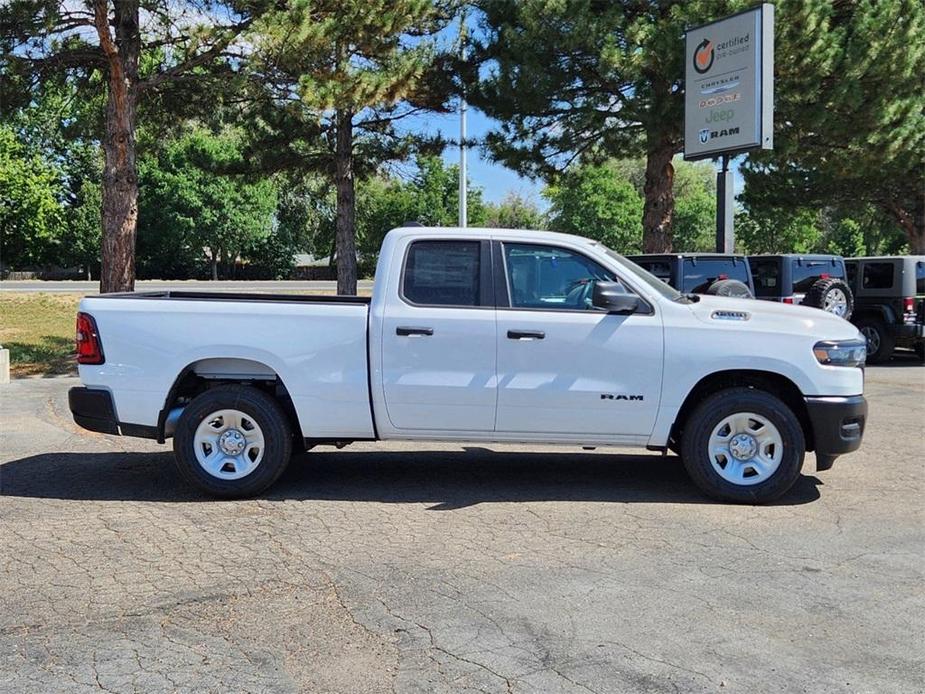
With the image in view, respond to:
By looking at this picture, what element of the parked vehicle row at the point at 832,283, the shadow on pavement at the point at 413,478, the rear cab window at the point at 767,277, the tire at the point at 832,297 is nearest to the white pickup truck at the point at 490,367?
the shadow on pavement at the point at 413,478

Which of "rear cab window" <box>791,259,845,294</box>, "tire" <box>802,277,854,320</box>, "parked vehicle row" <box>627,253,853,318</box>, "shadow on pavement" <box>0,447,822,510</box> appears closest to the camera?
"shadow on pavement" <box>0,447,822,510</box>

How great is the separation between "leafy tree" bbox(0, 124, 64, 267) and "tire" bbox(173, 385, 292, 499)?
40230 mm

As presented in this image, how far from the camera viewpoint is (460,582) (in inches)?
183

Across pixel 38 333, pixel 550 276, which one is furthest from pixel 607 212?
pixel 550 276

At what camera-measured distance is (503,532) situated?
555 cm

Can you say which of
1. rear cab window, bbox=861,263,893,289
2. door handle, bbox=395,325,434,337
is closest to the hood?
door handle, bbox=395,325,434,337

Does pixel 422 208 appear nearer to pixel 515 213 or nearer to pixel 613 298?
pixel 515 213

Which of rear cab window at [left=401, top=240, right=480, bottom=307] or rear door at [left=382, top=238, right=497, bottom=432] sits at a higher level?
rear cab window at [left=401, top=240, right=480, bottom=307]

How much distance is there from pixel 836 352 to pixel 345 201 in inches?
584

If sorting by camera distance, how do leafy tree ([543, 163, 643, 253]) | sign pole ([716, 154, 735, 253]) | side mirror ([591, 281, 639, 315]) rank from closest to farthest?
1. side mirror ([591, 281, 639, 315])
2. sign pole ([716, 154, 735, 253])
3. leafy tree ([543, 163, 643, 253])

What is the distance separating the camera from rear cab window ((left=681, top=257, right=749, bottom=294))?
13695 mm

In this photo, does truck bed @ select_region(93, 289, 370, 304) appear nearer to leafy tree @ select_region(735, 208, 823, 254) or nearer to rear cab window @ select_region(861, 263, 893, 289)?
rear cab window @ select_region(861, 263, 893, 289)

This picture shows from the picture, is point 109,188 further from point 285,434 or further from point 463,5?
point 285,434

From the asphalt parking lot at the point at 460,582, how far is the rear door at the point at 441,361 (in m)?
0.64
